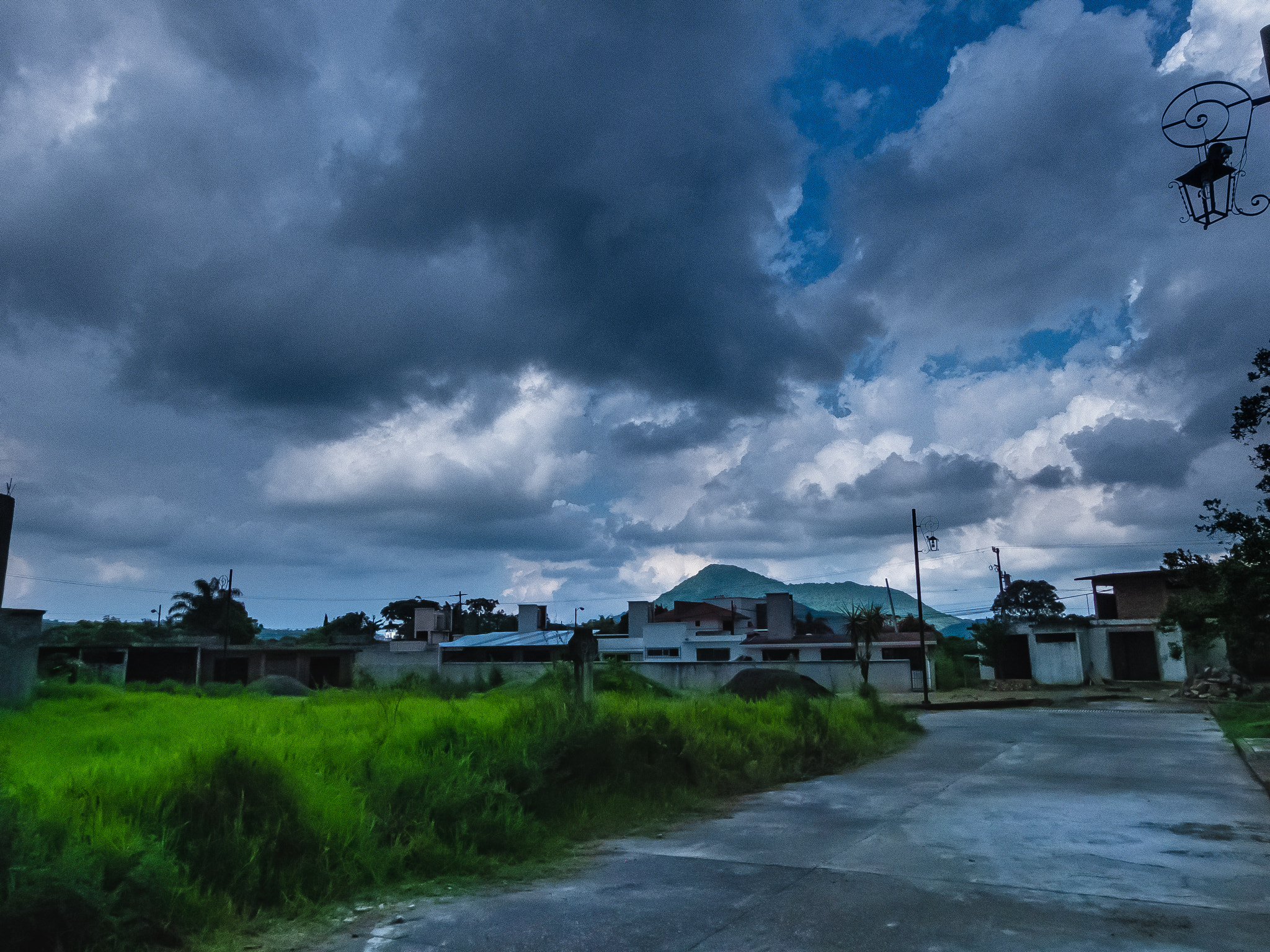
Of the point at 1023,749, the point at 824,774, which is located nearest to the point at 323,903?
the point at 824,774

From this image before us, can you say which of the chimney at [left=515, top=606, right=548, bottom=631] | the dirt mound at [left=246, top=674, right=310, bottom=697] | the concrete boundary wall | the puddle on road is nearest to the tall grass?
the puddle on road

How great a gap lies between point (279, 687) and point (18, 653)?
1587 cm

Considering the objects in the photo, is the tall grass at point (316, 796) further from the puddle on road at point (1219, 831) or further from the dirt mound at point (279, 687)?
the dirt mound at point (279, 687)

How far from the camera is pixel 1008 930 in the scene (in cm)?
609

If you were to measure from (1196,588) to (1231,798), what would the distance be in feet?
52.9

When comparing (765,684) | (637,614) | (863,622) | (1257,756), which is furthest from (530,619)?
(1257,756)

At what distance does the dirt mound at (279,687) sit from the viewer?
35.5 m

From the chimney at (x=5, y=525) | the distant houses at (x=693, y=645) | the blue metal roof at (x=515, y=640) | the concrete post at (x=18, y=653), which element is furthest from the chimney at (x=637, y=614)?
the chimney at (x=5, y=525)

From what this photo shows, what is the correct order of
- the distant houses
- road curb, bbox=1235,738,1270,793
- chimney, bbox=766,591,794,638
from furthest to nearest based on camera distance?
chimney, bbox=766,591,794,638 → the distant houses → road curb, bbox=1235,738,1270,793

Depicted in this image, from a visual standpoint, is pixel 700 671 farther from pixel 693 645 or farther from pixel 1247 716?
pixel 1247 716

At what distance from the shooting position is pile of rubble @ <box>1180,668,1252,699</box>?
113ft

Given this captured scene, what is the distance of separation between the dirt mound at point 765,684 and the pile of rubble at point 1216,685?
18562mm

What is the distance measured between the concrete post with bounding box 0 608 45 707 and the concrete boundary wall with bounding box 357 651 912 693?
1706 centimetres

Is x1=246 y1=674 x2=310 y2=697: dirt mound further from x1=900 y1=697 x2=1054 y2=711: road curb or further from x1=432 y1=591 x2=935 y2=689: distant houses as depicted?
x1=900 y1=697 x2=1054 y2=711: road curb
